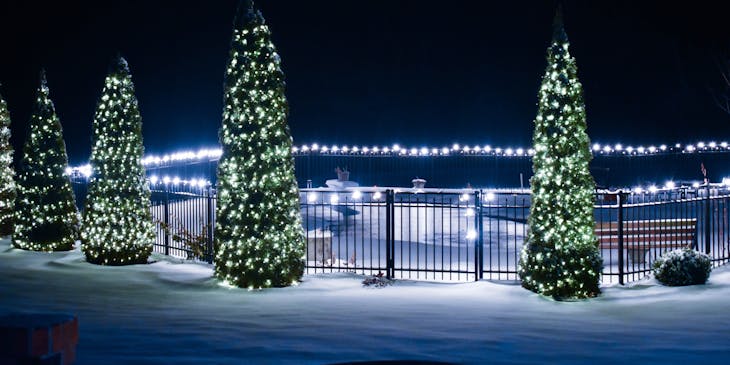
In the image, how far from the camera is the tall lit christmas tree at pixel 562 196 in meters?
9.26

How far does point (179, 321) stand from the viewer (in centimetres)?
750

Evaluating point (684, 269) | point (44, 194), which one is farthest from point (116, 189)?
point (684, 269)

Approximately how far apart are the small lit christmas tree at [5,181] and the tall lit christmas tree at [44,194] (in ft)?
8.76

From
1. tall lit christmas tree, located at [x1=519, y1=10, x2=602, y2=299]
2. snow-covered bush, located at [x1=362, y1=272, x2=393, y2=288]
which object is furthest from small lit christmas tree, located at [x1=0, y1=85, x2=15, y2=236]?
tall lit christmas tree, located at [x1=519, y1=10, x2=602, y2=299]

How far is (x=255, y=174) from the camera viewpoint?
32.3 feet

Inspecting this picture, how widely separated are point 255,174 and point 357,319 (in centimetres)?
315

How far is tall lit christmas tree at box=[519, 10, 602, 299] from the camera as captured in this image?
9.26 m

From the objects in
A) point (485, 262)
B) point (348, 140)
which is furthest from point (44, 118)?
point (348, 140)

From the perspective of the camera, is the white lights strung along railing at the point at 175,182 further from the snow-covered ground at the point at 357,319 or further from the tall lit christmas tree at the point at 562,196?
the tall lit christmas tree at the point at 562,196

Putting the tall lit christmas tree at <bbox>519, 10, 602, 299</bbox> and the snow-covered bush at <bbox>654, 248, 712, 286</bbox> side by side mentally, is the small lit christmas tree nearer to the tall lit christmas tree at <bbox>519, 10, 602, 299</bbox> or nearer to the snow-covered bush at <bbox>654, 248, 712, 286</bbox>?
the tall lit christmas tree at <bbox>519, 10, 602, 299</bbox>

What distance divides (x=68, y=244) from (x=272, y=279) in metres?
5.94

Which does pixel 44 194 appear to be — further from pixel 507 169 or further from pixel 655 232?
pixel 507 169

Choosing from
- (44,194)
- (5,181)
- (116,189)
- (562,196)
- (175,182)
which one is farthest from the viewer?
(5,181)

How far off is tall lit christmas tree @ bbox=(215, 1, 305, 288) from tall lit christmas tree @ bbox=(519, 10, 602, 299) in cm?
370
